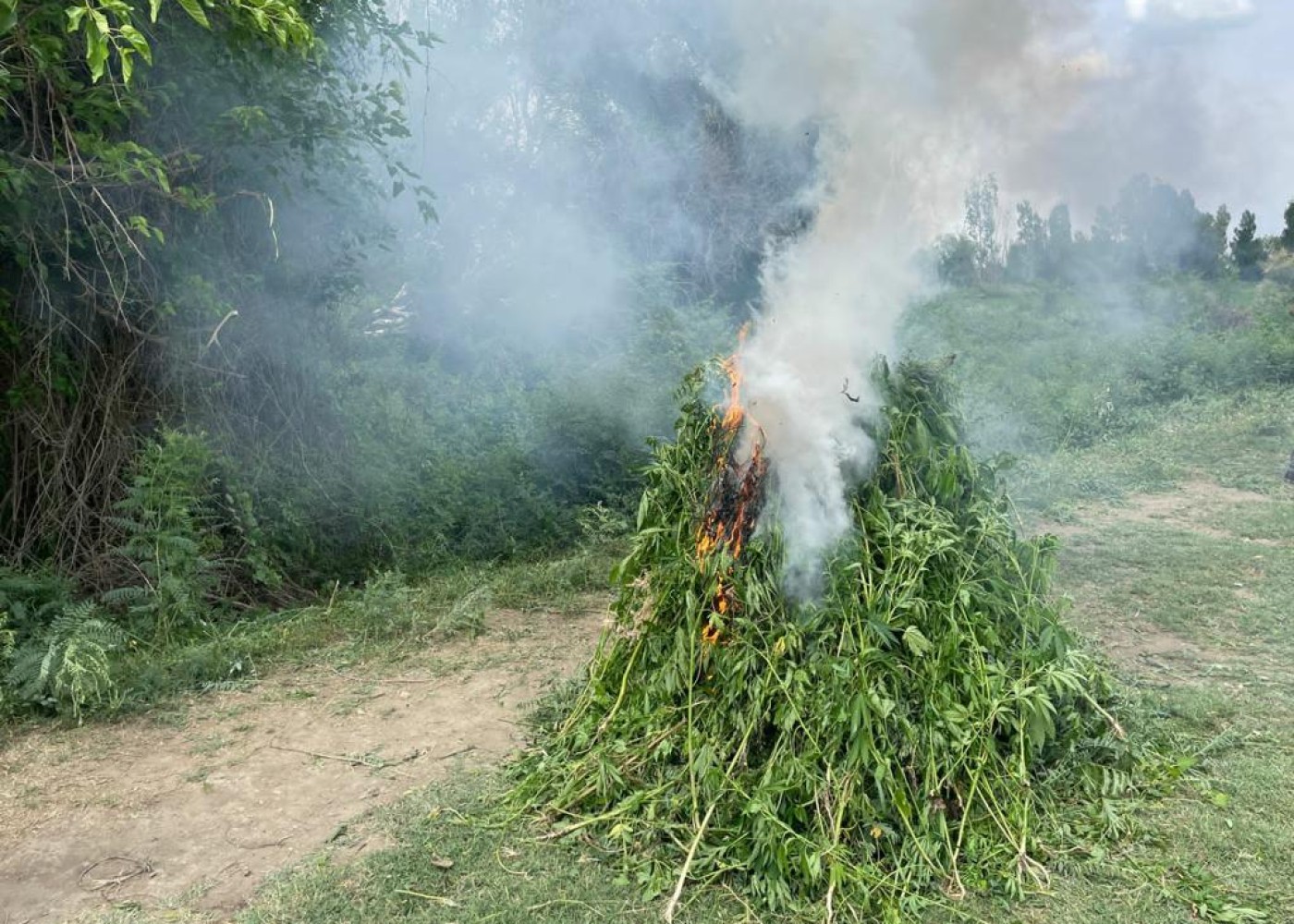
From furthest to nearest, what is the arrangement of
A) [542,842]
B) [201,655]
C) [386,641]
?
[386,641], [201,655], [542,842]

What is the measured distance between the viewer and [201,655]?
445cm

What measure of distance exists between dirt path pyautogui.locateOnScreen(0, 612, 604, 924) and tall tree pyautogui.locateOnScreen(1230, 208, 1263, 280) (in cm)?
1588

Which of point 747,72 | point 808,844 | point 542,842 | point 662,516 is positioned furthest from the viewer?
point 747,72

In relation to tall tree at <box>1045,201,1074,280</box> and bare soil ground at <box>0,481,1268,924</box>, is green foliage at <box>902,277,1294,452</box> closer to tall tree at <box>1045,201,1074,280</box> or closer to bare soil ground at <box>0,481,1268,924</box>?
tall tree at <box>1045,201,1074,280</box>

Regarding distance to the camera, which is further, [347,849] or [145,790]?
[145,790]

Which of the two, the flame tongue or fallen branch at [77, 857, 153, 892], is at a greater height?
the flame tongue

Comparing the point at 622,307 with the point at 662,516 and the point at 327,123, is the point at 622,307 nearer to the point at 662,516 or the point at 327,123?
the point at 327,123

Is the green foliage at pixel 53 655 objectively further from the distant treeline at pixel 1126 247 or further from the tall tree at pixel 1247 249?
the tall tree at pixel 1247 249

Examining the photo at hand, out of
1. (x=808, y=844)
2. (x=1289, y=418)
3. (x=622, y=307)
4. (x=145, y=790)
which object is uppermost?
(x=622, y=307)

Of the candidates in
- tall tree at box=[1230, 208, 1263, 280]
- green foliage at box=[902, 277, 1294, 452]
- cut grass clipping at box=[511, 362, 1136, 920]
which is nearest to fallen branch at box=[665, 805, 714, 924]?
cut grass clipping at box=[511, 362, 1136, 920]

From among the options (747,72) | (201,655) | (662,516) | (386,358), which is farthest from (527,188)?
(662,516)

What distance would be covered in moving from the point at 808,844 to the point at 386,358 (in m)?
6.14

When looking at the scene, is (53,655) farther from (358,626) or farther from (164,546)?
(358,626)

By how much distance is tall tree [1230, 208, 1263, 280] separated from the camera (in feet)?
52.4
